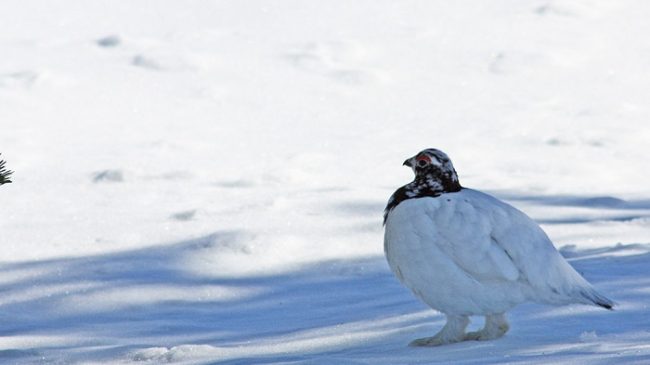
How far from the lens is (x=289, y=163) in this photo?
9.13 m

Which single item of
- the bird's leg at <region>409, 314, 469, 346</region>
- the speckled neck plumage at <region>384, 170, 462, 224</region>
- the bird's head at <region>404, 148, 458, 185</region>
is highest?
the bird's head at <region>404, 148, 458, 185</region>

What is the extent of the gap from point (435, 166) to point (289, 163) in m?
5.14

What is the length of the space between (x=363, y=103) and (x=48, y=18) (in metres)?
4.21

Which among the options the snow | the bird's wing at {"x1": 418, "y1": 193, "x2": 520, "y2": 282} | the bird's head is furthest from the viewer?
the snow

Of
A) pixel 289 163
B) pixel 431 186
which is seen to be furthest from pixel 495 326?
pixel 289 163

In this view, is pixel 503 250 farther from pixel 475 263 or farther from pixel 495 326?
pixel 495 326

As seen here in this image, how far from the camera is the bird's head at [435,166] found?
4.03 m

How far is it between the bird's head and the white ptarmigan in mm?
129

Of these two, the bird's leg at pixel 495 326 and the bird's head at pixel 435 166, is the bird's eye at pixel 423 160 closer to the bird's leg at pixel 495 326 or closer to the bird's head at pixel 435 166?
the bird's head at pixel 435 166

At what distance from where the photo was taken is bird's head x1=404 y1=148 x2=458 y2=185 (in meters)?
4.03

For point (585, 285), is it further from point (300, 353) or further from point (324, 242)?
point (324, 242)

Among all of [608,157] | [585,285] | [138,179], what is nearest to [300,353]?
[585,285]

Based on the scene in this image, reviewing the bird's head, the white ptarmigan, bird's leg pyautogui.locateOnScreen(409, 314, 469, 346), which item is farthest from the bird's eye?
bird's leg pyautogui.locateOnScreen(409, 314, 469, 346)

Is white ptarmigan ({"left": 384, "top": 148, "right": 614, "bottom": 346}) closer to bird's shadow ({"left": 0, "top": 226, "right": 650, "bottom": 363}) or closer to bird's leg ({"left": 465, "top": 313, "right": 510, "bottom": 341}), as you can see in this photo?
bird's leg ({"left": 465, "top": 313, "right": 510, "bottom": 341})
